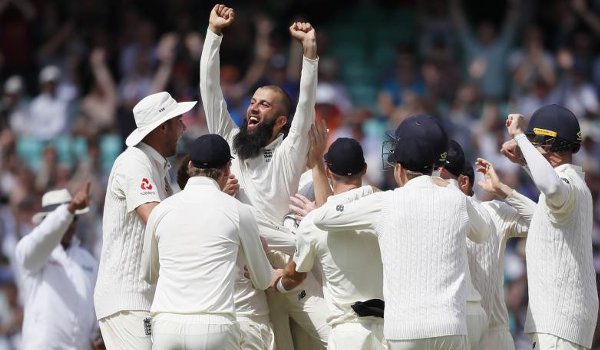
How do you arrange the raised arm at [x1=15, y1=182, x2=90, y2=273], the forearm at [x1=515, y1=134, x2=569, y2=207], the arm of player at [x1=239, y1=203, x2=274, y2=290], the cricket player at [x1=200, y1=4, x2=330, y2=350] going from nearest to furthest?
the forearm at [x1=515, y1=134, x2=569, y2=207] → the arm of player at [x1=239, y1=203, x2=274, y2=290] → the cricket player at [x1=200, y1=4, x2=330, y2=350] → the raised arm at [x1=15, y1=182, x2=90, y2=273]

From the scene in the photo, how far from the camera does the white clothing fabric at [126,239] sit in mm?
9305

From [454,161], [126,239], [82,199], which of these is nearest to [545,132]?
[454,161]

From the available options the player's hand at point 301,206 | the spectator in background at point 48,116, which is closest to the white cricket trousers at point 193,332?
the player's hand at point 301,206

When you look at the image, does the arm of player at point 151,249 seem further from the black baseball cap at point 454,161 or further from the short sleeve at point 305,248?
the black baseball cap at point 454,161

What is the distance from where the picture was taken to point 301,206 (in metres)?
9.60

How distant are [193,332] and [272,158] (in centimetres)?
203

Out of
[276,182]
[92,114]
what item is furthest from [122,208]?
[92,114]

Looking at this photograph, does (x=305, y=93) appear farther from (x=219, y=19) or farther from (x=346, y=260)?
(x=346, y=260)

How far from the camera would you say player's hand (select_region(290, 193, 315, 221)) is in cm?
952

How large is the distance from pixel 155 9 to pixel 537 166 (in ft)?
42.7

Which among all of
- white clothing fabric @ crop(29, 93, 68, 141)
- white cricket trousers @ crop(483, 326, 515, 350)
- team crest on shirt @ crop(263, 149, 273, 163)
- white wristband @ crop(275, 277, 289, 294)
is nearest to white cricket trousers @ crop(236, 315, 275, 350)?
white wristband @ crop(275, 277, 289, 294)

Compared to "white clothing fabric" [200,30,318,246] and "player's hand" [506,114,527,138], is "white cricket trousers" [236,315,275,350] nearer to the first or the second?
"white clothing fabric" [200,30,318,246]

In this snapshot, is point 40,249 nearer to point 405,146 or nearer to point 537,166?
point 405,146

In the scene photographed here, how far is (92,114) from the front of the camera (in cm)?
1869
